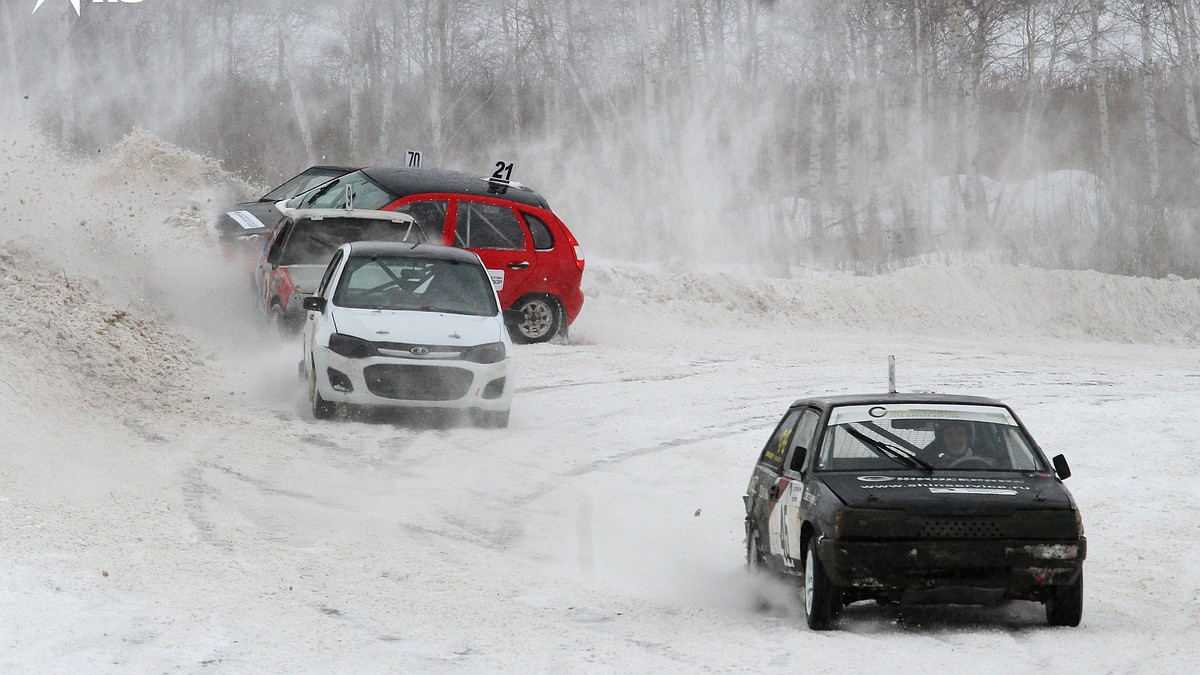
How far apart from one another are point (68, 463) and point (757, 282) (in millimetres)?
16116

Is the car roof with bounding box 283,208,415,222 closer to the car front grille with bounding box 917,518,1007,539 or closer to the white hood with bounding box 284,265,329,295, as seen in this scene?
the white hood with bounding box 284,265,329,295

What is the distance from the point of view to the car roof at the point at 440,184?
16078 mm

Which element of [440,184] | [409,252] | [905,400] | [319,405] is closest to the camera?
A: [905,400]

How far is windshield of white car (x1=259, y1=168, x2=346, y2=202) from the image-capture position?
19.5 m

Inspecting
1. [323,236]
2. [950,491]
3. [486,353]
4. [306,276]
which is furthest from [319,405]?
[950,491]

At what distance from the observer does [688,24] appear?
41156 mm

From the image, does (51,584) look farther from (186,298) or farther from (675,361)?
(675,361)

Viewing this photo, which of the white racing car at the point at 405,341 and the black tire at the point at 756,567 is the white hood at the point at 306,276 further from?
the black tire at the point at 756,567

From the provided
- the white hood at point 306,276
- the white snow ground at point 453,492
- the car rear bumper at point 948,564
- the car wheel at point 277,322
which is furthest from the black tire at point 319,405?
the car rear bumper at point 948,564

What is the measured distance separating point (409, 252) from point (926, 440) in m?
6.81

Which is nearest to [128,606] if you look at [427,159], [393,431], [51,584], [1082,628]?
[51,584]

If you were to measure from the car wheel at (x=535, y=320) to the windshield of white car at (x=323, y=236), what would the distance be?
2134 millimetres

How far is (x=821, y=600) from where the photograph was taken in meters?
6.37

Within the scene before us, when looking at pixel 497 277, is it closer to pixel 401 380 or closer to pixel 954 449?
pixel 401 380
